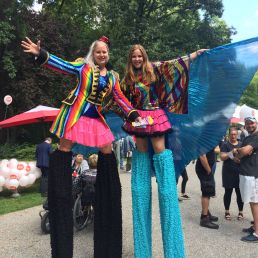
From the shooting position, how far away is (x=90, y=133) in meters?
3.15

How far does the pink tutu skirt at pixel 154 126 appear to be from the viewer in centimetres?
329

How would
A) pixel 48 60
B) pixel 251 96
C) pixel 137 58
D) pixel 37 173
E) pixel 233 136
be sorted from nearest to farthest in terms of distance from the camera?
1. pixel 48 60
2. pixel 137 58
3. pixel 233 136
4. pixel 37 173
5. pixel 251 96

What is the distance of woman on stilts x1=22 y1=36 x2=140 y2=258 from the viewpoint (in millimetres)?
3123

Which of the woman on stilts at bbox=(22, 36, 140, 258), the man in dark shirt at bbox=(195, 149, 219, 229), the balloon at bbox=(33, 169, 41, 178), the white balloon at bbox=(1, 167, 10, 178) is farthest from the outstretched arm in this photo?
the balloon at bbox=(33, 169, 41, 178)

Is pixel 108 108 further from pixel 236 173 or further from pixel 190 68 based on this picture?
pixel 236 173

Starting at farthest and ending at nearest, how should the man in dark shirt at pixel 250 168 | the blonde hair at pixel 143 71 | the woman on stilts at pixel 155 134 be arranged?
the man in dark shirt at pixel 250 168
the blonde hair at pixel 143 71
the woman on stilts at pixel 155 134

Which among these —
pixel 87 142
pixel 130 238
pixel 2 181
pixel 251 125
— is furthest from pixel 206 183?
pixel 2 181

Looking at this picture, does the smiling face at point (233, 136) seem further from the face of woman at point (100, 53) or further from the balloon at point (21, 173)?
the balloon at point (21, 173)

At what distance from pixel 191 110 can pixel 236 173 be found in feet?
7.85

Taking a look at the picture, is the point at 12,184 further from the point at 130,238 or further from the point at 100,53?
the point at 100,53

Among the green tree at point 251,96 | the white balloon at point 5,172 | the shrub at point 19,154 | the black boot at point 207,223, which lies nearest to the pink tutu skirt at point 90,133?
the black boot at point 207,223

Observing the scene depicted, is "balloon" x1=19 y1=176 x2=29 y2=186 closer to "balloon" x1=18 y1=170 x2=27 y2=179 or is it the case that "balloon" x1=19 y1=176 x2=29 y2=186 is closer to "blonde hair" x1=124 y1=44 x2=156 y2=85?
"balloon" x1=18 y1=170 x2=27 y2=179

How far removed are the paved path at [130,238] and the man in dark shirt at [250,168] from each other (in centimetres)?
38

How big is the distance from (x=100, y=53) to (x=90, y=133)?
0.73 meters
